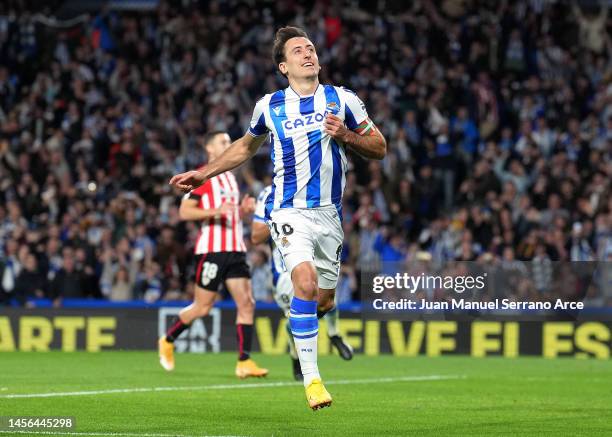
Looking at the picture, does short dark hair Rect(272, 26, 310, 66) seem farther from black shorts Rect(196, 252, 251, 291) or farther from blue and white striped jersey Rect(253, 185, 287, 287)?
black shorts Rect(196, 252, 251, 291)

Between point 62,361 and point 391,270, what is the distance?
5.61m

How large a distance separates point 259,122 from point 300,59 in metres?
0.55

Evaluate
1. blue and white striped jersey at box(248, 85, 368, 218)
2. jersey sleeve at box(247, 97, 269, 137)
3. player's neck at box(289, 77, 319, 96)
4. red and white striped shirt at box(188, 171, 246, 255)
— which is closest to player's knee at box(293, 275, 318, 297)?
blue and white striped jersey at box(248, 85, 368, 218)

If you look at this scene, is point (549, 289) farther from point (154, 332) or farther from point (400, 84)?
point (400, 84)

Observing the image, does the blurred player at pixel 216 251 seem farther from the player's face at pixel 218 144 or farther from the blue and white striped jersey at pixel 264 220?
the blue and white striped jersey at pixel 264 220

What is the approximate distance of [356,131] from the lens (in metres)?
9.28

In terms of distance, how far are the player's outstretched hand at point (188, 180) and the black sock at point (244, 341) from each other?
4.54 meters

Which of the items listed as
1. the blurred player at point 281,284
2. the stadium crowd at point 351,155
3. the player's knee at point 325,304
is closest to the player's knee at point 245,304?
the blurred player at point 281,284

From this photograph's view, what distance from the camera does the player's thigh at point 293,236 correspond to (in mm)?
9031

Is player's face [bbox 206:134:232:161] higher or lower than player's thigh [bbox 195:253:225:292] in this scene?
higher

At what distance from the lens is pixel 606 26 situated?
87.5ft

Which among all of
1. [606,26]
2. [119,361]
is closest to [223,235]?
[119,361]

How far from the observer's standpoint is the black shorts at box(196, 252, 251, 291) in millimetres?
14195

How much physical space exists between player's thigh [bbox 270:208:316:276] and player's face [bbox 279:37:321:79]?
988mm
